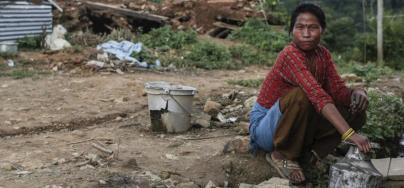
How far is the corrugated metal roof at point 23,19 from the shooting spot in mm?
12695

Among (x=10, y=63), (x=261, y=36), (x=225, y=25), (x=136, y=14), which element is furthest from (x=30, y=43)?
(x=261, y=36)

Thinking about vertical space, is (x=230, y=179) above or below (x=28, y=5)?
below

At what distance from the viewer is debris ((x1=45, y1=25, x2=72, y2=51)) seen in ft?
37.9

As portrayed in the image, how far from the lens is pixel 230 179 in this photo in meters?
3.73

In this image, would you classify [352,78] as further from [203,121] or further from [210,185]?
[210,185]

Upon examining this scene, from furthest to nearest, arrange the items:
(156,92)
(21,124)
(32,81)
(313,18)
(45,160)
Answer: (32,81) → (21,124) → (156,92) → (45,160) → (313,18)

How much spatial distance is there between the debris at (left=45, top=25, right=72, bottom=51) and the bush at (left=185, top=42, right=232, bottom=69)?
8.65 feet

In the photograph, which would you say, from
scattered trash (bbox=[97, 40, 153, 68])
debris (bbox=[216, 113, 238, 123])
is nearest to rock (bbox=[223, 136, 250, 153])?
debris (bbox=[216, 113, 238, 123])

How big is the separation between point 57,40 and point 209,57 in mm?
3409

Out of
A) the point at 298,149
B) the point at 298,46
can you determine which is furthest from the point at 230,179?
the point at 298,46

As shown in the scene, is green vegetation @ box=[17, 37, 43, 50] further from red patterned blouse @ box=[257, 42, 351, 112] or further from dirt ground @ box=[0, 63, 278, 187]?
red patterned blouse @ box=[257, 42, 351, 112]

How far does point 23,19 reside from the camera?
523 inches

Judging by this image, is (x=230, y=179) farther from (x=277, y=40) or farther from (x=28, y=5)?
(x=28, y=5)

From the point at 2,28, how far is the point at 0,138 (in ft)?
26.8
